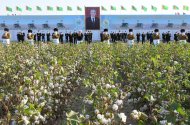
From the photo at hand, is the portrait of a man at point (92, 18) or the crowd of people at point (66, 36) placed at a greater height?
the portrait of a man at point (92, 18)

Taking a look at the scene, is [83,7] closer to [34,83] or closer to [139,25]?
[139,25]

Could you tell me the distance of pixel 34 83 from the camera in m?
5.95

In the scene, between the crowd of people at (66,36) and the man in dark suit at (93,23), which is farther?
the man in dark suit at (93,23)

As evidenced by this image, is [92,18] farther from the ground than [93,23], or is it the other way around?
[92,18]

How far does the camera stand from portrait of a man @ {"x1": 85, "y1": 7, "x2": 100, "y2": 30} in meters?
38.9

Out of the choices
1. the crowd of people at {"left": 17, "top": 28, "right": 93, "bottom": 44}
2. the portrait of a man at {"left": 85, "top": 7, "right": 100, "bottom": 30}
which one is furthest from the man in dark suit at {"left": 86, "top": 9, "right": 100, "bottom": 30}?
the crowd of people at {"left": 17, "top": 28, "right": 93, "bottom": 44}

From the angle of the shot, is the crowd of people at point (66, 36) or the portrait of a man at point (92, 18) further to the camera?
the portrait of a man at point (92, 18)

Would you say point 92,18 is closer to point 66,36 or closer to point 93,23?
point 93,23

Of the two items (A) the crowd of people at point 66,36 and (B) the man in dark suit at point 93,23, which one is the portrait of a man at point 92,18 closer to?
A: (B) the man in dark suit at point 93,23

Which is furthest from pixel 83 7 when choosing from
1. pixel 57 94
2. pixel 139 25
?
pixel 57 94

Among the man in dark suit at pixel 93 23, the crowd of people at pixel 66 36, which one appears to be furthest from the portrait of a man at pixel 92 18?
the crowd of people at pixel 66 36

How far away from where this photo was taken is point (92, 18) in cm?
3988

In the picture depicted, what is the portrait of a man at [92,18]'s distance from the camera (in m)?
38.9

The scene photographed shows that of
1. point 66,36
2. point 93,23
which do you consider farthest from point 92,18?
point 66,36
